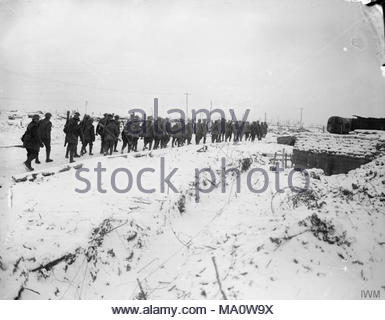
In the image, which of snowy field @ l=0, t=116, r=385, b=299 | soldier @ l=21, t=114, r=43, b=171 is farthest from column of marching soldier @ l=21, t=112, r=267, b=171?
snowy field @ l=0, t=116, r=385, b=299

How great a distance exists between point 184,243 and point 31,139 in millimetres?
5180

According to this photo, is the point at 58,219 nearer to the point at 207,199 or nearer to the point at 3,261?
the point at 3,261

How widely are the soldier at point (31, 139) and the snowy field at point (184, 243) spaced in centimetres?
141

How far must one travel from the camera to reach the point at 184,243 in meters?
5.07

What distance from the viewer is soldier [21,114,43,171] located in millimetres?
7493

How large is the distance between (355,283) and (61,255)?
4018 millimetres

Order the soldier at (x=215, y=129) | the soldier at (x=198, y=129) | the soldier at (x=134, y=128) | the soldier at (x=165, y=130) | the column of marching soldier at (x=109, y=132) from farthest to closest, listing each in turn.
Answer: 1. the soldier at (x=215, y=129)
2. the soldier at (x=198, y=129)
3. the soldier at (x=165, y=130)
4. the soldier at (x=134, y=128)
5. the column of marching soldier at (x=109, y=132)

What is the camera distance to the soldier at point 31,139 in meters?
7.49

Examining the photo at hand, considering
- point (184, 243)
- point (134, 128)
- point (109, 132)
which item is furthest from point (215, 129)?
point (184, 243)

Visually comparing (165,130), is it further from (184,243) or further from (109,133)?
(184,243)

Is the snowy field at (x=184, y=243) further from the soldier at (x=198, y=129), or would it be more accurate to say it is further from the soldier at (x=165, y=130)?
the soldier at (x=198, y=129)

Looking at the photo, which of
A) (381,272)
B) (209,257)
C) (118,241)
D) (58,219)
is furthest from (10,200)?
(381,272)

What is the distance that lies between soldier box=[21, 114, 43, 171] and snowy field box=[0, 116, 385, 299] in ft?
4.64

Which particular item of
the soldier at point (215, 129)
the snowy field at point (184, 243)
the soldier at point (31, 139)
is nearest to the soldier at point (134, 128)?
the soldier at point (31, 139)
